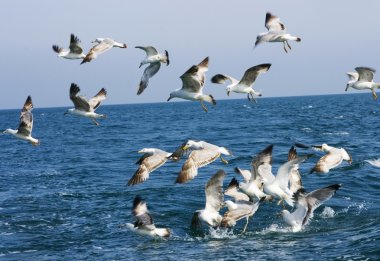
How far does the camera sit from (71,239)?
1695cm

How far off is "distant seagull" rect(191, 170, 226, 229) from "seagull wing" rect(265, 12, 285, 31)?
4.17m

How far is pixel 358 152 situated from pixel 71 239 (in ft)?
60.8

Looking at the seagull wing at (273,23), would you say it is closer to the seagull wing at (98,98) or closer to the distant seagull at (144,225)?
the seagull wing at (98,98)

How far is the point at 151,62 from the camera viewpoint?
56.7ft

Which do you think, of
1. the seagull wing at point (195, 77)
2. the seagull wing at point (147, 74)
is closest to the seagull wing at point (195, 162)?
the seagull wing at point (195, 77)

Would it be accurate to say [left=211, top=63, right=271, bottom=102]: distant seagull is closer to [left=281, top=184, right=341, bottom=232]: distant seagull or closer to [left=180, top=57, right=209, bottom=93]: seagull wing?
[left=180, top=57, right=209, bottom=93]: seagull wing

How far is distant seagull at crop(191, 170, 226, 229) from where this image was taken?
15547 millimetres

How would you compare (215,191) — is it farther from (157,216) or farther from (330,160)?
(157,216)

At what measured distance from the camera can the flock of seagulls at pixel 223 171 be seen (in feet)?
50.6

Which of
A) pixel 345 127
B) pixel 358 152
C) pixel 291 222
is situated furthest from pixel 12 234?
pixel 345 127

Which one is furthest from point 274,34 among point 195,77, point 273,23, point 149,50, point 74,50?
point 74,50

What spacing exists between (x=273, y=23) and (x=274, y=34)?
78 centimetres

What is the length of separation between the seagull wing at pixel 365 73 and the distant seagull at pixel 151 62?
5.87m

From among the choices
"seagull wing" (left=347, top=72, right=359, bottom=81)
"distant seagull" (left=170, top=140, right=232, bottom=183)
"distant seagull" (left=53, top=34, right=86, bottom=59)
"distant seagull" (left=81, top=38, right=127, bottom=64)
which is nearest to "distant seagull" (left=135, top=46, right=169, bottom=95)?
"distant seagull" (left=81, top=38, right=127, bottom=64)
